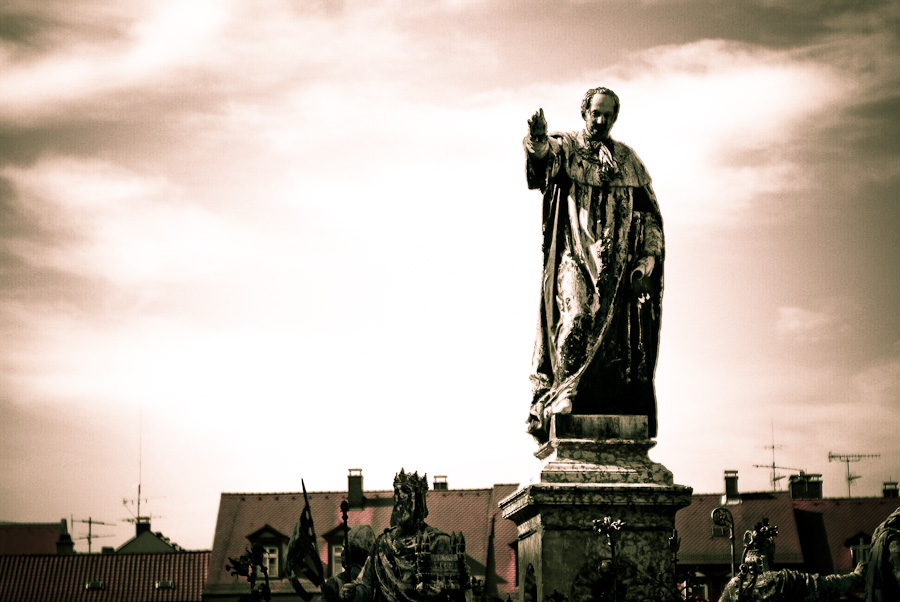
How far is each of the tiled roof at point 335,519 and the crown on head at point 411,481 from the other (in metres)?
36.8

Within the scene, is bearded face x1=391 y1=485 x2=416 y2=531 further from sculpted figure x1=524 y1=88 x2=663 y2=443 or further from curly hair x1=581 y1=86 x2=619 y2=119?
curly hair x1=581 y1=86 x2=619 y2=119

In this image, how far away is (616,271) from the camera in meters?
10.2

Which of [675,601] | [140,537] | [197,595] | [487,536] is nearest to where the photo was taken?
[675,601]

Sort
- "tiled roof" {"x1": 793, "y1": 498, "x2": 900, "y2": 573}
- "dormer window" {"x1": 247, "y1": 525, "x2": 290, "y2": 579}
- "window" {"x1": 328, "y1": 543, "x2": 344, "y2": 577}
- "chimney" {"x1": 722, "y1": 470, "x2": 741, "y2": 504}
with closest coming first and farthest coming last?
"tiled roof" {"x1": 793, "y1": 498, "x2": 900, "y2": 573}, "window" {"x1": 328, "y1": 543, "x2": 344, "y2": 577}, "dormer window" {"x1": 247, "y1": 525, "x2": 290, "y2": 579}, "chimney" {"x1": 722, "y1": 470, "x2": 741, "y2": 504}

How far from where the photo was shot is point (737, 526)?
49531 mm

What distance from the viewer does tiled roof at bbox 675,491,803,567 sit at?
156 ft

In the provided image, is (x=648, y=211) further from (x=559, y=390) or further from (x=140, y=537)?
(x=140, y=537)

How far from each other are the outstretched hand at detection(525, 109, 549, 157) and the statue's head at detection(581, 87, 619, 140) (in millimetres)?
421

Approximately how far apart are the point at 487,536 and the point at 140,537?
20492mm

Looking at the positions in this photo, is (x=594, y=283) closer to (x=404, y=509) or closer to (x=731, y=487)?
(x=404, y=509)

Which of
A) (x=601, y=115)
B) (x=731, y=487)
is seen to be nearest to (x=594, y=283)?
(x=601, y=115)

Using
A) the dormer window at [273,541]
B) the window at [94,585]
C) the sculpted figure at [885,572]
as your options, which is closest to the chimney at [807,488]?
the dormer window at [273,541]

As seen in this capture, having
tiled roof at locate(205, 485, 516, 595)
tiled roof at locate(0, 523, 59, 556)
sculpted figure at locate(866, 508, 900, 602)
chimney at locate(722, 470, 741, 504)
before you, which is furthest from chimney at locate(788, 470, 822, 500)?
sculpted figure at locate(866, 508, 900, 602)

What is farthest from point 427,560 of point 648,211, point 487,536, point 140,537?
point 140,537
